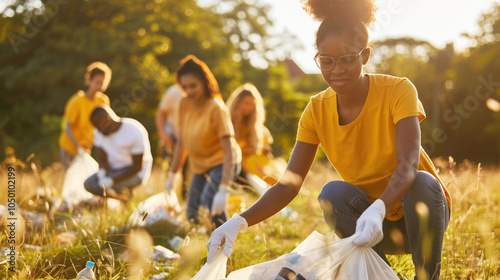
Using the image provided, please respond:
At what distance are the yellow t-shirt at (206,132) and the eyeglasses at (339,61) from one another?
2001mm

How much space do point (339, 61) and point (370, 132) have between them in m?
0.35

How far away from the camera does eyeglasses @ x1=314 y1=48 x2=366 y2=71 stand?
6.34 feet

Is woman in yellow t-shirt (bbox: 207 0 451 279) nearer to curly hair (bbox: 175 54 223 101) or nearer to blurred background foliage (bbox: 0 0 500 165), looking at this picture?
curly hair (bbox: 175 54 223 101)

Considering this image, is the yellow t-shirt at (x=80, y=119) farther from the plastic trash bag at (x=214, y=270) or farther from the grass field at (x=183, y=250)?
the plastic trash bag at (x=214, y=270)

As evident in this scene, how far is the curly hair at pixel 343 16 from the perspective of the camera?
196 centimetres

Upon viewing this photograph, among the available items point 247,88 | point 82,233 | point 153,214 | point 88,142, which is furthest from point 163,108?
point 82,233

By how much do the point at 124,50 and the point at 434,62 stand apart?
1114cm

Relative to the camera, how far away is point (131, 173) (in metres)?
5.00

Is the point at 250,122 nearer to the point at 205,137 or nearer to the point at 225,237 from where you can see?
the point at 205,137

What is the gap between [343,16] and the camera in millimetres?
2027

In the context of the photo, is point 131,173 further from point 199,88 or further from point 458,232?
point 458,232

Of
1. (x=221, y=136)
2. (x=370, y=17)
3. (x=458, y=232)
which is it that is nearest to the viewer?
(x=370, y=17)

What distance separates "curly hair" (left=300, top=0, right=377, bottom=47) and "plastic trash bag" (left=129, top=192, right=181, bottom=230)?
1.77m

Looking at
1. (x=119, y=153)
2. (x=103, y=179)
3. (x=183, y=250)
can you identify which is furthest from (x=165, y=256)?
(x=119, y=153)
